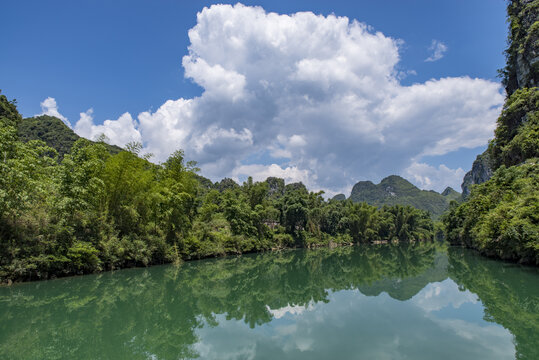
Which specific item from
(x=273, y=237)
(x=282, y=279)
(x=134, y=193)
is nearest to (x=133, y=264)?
(x=134, y=193)

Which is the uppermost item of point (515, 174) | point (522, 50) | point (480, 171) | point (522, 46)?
point (522, 46)

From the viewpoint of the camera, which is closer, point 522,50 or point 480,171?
point 522,50

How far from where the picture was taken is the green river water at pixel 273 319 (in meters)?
5.39

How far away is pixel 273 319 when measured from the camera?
7.76 m

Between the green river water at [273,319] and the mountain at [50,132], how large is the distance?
5764 cm

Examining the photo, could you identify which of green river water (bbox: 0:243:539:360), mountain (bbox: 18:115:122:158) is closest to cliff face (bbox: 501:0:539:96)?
green river water (bbox: 0:243:539:360)

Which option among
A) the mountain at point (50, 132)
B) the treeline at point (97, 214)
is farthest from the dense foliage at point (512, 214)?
the mountain at point (50, 132)

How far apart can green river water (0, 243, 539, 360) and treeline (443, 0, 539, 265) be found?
2742mm

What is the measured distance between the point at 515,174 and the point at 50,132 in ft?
250

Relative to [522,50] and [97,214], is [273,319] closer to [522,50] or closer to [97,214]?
[97,214]

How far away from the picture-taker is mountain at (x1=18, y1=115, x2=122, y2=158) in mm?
56812

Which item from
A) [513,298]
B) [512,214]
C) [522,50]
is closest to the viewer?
[513,298]

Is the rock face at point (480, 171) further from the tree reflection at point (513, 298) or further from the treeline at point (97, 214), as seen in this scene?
the treeline at point (97, 214)

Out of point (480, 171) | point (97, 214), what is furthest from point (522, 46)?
point (480, 171)
